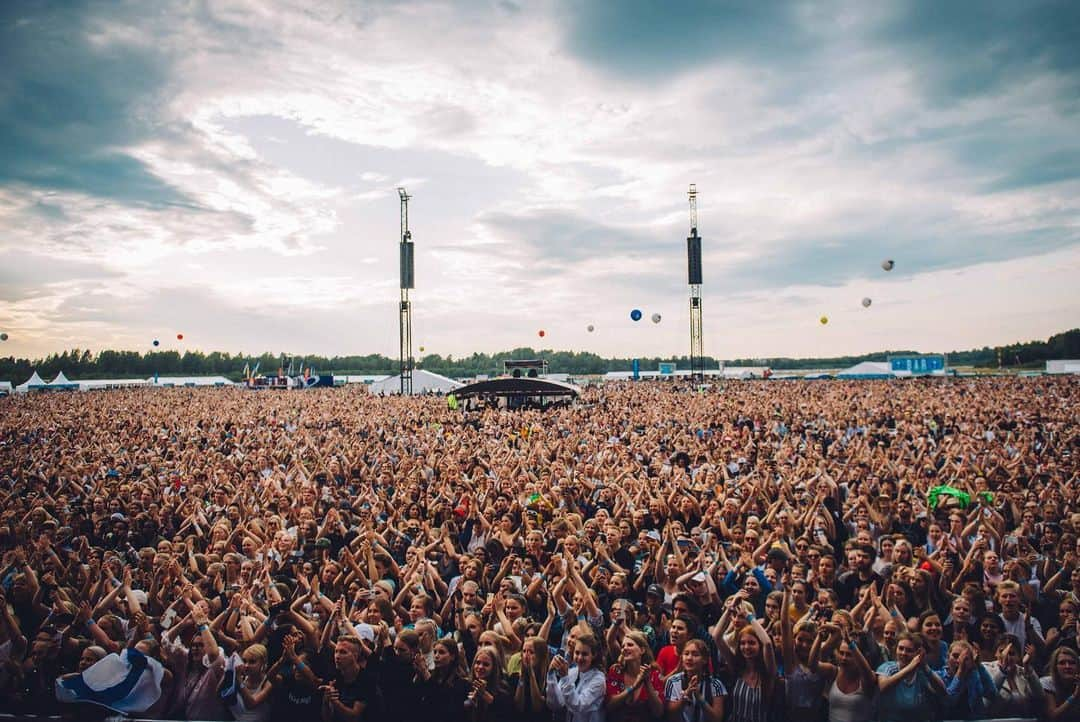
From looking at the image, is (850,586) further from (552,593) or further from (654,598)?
(552,593)

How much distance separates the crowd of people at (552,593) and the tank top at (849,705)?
0.5 inches

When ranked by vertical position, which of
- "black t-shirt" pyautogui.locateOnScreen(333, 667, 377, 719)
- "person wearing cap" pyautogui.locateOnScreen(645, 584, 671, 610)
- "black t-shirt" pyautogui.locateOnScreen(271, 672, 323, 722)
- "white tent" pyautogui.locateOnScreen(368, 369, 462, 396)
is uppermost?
"white tent" pyautogui.locateOnScreen(368, 369, 462, 396)

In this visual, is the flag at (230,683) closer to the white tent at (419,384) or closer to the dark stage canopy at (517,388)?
the dark stage canopy at (517,388)

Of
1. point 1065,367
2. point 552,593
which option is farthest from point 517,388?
point 1065,367

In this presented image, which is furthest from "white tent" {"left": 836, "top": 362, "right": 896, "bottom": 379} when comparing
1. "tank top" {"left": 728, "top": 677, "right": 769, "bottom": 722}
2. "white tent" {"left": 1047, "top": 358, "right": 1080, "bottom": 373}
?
"tank top" {"left": 728, "top": 677, "right": 769, "bottom": 722}

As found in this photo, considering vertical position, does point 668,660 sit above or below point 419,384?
below

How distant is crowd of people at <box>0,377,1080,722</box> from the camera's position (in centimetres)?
403

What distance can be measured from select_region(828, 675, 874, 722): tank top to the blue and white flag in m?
4.21

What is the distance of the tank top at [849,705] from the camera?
12.5 feet

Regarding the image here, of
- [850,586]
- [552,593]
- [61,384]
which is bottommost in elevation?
[850,586]

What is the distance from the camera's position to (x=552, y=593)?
5.20 meters

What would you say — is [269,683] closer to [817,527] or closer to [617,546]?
[617,546]

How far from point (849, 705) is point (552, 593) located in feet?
7.11

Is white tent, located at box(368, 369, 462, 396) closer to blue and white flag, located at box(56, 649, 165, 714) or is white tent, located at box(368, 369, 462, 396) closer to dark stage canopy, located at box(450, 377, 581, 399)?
dark stage canopy, located at box(450, 377, 581, 399)
